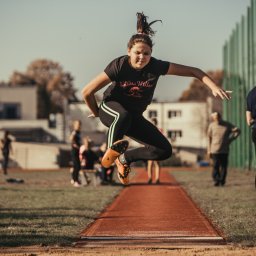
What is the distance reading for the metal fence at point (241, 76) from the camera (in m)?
28.7

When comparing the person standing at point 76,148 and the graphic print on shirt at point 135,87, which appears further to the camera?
the person standing at point 76,148

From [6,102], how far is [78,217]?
79828mm

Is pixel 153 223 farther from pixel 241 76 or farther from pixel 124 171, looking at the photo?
pixel 241 76

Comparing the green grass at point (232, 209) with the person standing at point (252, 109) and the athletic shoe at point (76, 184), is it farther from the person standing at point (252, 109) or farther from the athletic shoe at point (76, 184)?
the athletic shoe at point (76, 184)

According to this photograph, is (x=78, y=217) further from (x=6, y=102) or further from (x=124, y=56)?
(x=6, y=102)

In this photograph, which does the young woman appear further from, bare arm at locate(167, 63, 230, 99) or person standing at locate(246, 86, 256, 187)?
person standing at locate(246, 86, 256, 187)

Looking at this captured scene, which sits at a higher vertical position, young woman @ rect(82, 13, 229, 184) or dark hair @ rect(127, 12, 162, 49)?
dark hair @ rect(127, 12, 162, 49)

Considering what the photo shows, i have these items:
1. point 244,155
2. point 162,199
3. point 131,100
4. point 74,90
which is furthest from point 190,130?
point 131,100

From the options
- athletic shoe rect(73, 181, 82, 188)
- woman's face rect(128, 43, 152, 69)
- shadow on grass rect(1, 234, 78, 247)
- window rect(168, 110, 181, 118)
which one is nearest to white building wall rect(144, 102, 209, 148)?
window rect(168, 110, 181, 118)

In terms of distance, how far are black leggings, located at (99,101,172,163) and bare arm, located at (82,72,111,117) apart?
154 mm

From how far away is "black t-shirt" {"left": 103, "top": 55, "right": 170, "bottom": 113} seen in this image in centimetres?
830

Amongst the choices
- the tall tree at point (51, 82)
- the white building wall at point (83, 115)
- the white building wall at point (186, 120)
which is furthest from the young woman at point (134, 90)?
the tall tree at point (51, 82)

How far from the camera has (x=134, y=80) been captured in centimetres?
830

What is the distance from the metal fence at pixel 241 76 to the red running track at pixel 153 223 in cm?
1406
